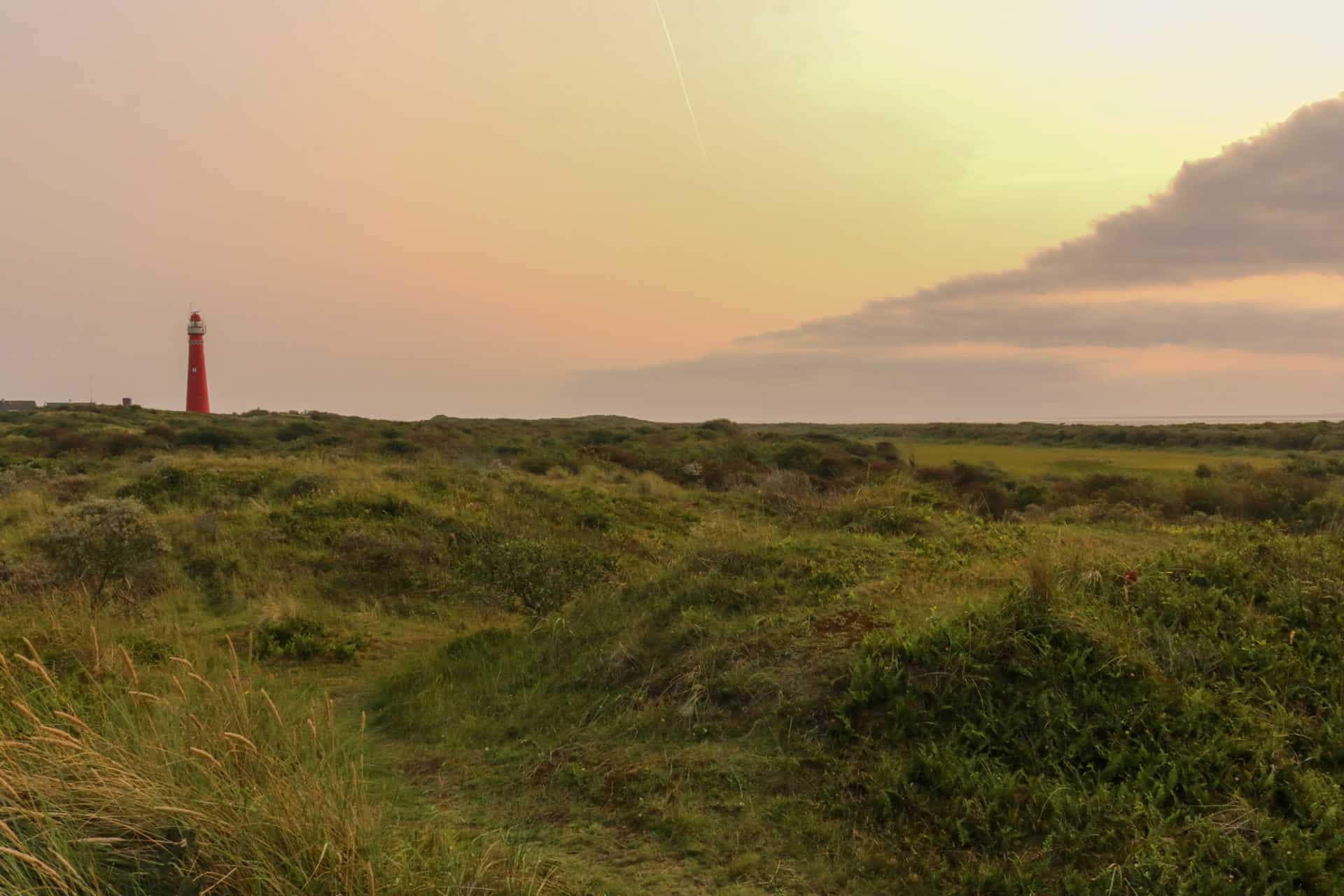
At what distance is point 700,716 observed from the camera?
5.65m

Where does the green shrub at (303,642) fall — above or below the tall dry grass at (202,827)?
below

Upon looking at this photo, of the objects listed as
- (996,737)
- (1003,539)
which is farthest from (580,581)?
(996,737)

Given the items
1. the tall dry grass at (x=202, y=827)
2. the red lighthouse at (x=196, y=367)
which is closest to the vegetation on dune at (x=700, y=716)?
the tall dry grass at (x=202, y=827)

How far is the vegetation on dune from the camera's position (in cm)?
351

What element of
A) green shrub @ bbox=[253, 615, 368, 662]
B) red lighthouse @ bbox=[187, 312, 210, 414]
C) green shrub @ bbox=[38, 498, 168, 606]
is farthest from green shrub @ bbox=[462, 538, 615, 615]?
red lighthouse @ bbox=[187, 312, 210, 414]

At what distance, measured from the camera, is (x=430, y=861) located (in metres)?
3.46

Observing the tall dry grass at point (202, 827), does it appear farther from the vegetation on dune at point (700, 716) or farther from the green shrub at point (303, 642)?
the green shrub at point (303, 642)

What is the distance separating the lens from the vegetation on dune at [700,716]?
351cm

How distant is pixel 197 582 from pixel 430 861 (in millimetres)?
10262

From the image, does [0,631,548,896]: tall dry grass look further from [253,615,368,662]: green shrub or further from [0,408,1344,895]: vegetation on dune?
[253,615,368,662]: green shrub

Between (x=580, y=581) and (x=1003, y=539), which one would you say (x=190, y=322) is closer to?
(x=580, y=581)

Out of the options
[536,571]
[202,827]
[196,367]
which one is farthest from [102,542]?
[196,367]

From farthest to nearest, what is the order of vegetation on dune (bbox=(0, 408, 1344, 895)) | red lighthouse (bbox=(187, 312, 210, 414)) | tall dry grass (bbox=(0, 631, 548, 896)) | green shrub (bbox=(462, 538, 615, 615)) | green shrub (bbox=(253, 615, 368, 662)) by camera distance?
red lighthouse (bbox=(187, 312, 210, 414)) → green shrub (bbox=(462, 538, 615, 615)) → green shrub (bbox=(253, 615, 368, 662)) → vegetation on dune (bbox=(0, 408, 1344, 895)) → tall dry grass (bbox=(0, 631, 548, 896))

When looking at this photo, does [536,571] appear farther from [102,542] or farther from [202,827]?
[202,827]
